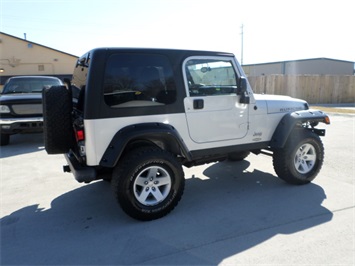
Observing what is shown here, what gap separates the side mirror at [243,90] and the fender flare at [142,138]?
43.1 inches

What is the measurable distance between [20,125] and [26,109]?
1.50 ft

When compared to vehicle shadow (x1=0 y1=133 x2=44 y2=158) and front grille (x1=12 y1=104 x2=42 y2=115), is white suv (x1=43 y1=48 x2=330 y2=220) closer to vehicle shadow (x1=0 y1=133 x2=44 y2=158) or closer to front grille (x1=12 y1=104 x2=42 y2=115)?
front grille (x1=12 y1=104 x2=42 y2=115)

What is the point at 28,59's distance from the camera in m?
23.2

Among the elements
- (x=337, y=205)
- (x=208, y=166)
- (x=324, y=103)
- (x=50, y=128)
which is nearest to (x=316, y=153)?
(x=337, y=205)

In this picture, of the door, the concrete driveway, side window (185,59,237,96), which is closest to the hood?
the door

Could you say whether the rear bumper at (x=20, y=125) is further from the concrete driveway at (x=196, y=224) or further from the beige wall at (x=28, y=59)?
the beige wall at (x=28, y=59)

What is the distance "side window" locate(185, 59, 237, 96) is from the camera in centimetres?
365

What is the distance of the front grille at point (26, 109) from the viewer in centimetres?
690

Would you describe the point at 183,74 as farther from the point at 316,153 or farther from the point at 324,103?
the point at 324,103

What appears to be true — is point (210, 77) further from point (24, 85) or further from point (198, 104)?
point (24, 85)

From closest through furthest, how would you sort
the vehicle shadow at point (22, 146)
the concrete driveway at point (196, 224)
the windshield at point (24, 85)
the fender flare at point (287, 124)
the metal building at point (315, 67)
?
the concrete driveway at point (196, 224), the fender flare at point (287, 124), the vehicle shadow at point (22, 146), the windshield at point (24, 85), the metal building at point (315, 67)

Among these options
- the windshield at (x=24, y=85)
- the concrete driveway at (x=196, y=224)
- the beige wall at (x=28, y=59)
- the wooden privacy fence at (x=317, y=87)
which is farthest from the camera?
the beige wall at (x=28, y=59)

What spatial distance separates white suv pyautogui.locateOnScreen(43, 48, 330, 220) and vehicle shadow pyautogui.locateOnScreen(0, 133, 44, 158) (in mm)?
3826

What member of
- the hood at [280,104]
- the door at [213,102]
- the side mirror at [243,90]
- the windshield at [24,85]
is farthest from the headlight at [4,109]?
the hood at [280,104]
